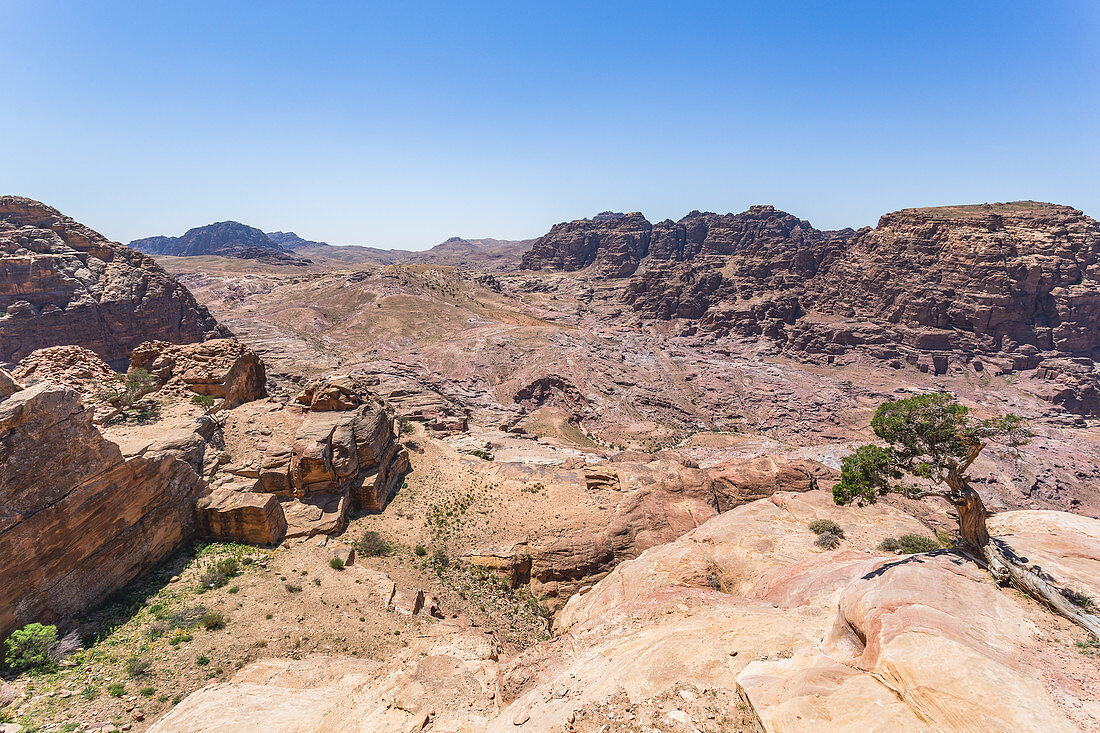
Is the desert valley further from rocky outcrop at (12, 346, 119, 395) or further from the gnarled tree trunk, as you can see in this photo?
rocky outcrop at (12, 346, 119, 395)

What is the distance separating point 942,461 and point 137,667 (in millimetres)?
26897

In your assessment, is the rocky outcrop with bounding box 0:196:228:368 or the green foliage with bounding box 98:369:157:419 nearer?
the green foliage with bounding box 98:369:157:419

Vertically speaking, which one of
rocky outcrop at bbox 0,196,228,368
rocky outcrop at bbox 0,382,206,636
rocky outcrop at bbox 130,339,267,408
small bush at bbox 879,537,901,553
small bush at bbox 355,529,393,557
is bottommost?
small bush at bbox 355,529,393,557

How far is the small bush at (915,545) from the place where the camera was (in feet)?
57.1

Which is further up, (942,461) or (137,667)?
(942,461)

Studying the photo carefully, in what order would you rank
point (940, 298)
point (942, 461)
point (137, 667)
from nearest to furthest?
point (137, 667), point (942, 461), point (940, 298)

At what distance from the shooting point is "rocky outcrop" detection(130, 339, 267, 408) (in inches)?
1128

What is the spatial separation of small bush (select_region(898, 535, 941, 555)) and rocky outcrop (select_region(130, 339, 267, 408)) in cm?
3868

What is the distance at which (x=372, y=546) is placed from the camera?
74.2 ft

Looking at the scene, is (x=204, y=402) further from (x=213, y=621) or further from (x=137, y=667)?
(x=137, y=667)

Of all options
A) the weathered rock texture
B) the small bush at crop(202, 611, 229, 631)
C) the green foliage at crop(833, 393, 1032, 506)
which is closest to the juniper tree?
the green foliage at crop(833, 393, 1032, 506)

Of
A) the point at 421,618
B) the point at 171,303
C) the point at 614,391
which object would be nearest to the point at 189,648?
the point at 421,618

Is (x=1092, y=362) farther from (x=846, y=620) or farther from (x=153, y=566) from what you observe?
(x=153, y=566)

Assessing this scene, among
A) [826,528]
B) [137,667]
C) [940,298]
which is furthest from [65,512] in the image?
[940,298]
